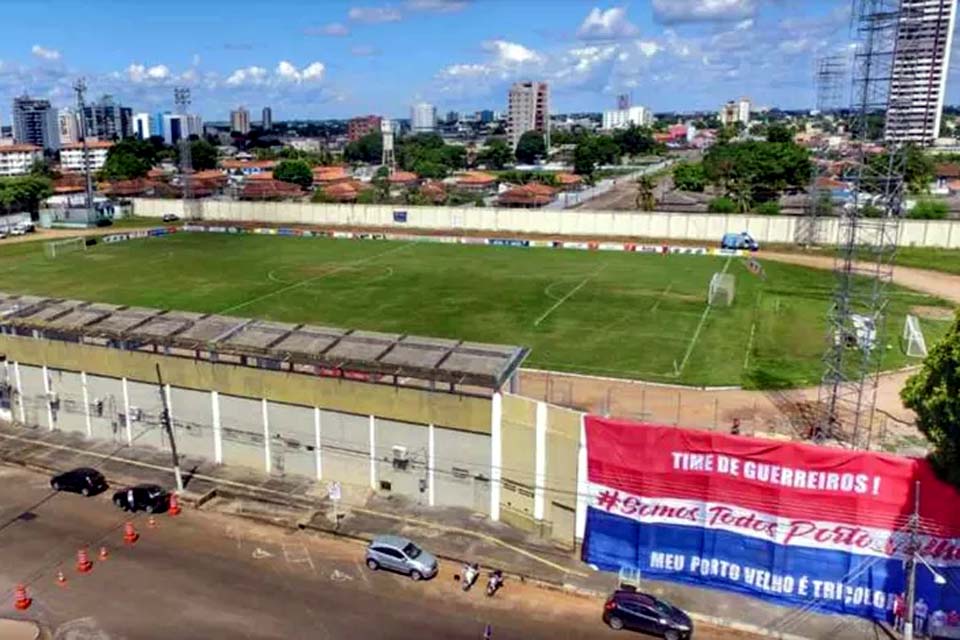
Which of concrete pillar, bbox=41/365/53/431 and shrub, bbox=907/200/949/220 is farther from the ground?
shrub, bbox=907/200/949/220

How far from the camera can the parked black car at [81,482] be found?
34156 millimetres

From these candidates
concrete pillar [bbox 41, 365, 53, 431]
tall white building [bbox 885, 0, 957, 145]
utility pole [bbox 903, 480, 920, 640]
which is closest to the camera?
utility pole [bbox 903, 480, 920, 640]

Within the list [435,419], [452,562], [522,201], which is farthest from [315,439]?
[522,201]

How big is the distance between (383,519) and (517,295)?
41.2m

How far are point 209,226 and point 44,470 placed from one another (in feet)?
287

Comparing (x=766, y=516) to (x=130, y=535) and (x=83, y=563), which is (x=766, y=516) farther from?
(x=83, y=563)

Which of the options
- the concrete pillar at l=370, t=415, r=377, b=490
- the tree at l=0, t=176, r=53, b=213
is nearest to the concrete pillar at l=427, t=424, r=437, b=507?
the concrete pillar at l=370, t=415, r=377, b=490

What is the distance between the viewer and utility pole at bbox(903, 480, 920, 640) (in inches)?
946

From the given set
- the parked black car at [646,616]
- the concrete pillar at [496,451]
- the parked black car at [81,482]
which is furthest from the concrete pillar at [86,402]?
the parked black car at [646,616]

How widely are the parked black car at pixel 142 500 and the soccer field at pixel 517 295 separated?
24.7m

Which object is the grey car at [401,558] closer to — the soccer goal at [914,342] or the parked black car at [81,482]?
the parked black car at [81,482]

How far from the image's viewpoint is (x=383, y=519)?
3191cm

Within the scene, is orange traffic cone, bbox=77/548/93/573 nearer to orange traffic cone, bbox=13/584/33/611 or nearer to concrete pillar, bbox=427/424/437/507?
orange traffic cone, bbox=13/584/33/611

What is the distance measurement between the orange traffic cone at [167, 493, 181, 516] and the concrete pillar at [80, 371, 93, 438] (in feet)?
30.9
